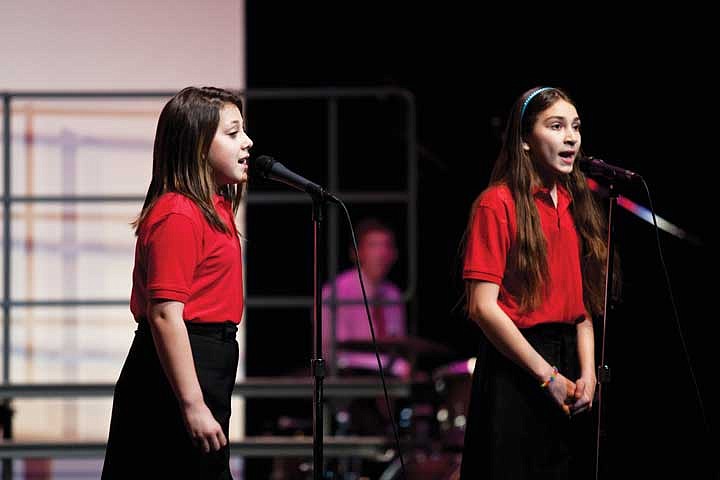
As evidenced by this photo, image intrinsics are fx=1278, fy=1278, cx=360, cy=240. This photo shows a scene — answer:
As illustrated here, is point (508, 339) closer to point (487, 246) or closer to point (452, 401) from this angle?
point (487, 246)

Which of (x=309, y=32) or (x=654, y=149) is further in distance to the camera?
(x=309, y=32)

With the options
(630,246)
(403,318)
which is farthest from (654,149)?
(403,318)

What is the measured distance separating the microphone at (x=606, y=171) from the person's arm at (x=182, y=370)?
1141 mm

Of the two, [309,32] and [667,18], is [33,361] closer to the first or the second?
[309,32]

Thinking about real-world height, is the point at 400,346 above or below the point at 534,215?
below

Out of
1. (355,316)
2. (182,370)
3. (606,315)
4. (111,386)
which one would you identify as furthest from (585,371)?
(355,316)

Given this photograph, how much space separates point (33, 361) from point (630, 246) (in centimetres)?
256

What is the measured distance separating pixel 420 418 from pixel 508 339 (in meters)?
3.81

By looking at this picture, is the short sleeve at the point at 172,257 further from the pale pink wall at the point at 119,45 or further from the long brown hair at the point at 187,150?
the pale pink wall at the point at 119,45

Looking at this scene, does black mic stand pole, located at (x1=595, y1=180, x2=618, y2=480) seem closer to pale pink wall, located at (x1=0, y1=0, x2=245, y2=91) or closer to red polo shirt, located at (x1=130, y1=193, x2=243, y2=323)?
red polo shirt, located at (x1=130, y1=193, x2=243, y2=323)

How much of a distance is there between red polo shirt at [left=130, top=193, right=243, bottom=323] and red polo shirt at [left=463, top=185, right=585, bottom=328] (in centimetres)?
65

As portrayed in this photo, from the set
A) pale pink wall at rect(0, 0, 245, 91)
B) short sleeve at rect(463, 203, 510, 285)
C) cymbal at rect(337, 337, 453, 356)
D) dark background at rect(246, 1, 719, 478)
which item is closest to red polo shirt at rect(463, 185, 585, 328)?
short sleeve at rect(463, 203, 510, 285)

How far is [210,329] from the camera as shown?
112 inches

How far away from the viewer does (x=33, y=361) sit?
5359 millimetres
